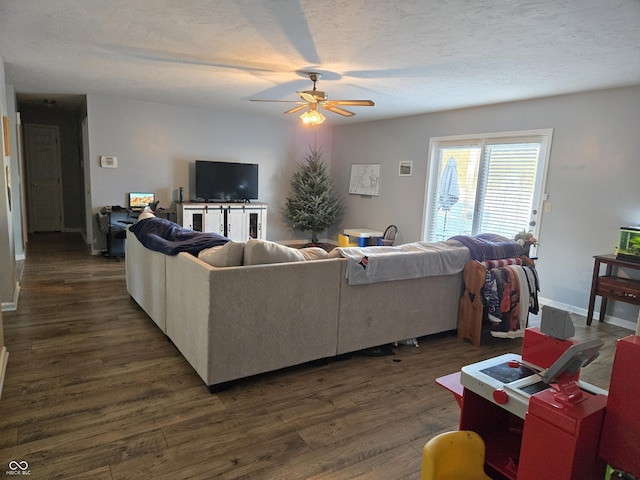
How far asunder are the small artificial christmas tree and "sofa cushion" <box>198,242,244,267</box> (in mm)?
4926

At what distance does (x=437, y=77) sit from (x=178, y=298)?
3219 mm

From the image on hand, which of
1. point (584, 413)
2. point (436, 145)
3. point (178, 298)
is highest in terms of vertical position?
point (436, 145)

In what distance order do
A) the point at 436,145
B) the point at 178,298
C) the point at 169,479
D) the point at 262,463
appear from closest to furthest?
the point at 169,479
the point at 262,463
the point at 178,298
the point at 436,145

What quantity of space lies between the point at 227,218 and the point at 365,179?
2595 mm

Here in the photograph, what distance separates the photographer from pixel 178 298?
2.88 m

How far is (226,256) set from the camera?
2.56 metres

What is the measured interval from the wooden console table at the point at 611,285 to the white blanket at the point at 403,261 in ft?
5.18

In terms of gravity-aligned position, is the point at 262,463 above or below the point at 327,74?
below

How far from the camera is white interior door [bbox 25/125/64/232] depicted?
26.2ft

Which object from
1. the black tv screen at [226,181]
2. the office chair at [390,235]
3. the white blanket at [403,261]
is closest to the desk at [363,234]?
the office chair at [390,235]

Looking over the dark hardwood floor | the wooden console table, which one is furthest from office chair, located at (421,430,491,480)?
the wooden console table

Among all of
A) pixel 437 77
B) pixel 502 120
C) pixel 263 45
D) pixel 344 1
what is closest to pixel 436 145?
pixel 502 120

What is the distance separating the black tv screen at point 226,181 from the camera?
6859mm

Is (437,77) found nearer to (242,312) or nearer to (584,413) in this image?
(242,312)
